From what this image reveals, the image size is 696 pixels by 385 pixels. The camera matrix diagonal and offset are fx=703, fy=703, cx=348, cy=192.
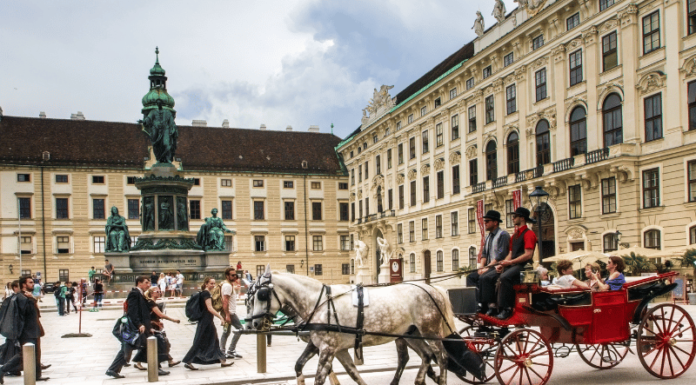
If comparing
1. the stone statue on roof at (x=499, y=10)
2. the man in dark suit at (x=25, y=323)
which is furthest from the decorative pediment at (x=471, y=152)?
the man in dark suit at (x=25, y=323)

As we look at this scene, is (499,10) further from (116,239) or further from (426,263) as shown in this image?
(116,239)

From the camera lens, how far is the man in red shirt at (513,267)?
9.25m

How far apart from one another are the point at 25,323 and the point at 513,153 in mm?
31415

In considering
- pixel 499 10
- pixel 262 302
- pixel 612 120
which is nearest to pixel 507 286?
pixel 262 302

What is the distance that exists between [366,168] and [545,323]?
5149 centimetres

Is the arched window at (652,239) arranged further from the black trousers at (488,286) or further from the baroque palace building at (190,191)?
the baroque palace building at (190,191)

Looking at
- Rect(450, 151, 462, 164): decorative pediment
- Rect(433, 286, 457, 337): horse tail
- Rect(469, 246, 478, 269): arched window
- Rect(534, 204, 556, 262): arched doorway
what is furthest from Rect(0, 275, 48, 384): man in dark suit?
Rect(450, 151, 462, 164): decorative pediment

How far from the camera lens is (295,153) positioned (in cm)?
6962

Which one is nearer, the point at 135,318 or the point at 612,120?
the point at 135,318

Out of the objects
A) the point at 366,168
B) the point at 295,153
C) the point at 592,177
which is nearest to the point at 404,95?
the point at 366,168

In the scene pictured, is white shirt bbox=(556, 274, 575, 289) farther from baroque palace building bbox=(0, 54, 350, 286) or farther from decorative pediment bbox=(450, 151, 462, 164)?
baroque palace building bbox=(0, 54, 350, 286)

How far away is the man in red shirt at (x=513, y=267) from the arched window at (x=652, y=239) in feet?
71.0

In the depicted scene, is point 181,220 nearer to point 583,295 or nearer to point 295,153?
point 583,295

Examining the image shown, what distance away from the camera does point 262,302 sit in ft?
28.9
